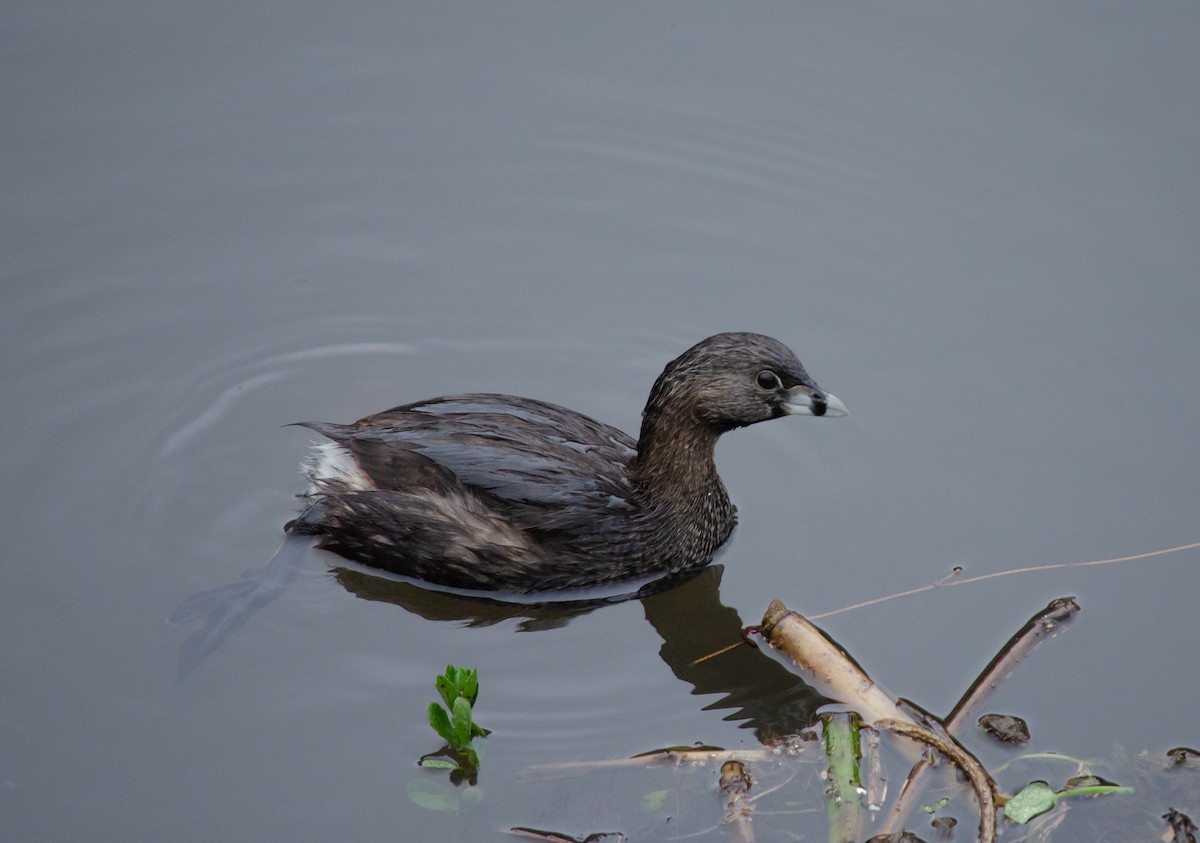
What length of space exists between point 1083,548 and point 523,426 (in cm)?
247

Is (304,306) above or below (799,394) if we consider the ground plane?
above

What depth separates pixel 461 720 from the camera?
5.12 meters

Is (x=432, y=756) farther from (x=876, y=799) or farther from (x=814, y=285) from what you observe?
(x=814, y=285)

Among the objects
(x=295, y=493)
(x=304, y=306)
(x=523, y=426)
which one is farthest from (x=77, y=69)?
(x=523, y=426)

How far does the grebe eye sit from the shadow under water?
84cm

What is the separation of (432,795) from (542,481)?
56.7 inches

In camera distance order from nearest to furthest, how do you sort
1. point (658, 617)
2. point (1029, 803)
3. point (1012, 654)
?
point (1029, 803) < point (1012, 654) < point (658, 617)

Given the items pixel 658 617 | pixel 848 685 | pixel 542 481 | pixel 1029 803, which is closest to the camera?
pixel 1029 803

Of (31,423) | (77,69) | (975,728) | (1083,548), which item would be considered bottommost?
(975,728)

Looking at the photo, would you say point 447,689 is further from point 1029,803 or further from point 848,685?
point 1029,803

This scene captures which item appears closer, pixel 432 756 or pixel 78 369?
pixel 432 756

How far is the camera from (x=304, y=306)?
7582 mm

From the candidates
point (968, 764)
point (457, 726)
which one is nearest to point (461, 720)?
point (457, 726)

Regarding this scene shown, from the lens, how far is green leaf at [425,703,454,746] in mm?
5113
